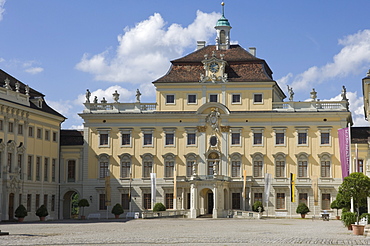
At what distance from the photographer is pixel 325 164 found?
66375 mm

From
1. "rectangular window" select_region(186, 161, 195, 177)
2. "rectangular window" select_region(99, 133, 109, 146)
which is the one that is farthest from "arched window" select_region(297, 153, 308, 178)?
"rectangular window" select_region(99, 133, 109, 146)

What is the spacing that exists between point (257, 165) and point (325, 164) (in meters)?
6.19

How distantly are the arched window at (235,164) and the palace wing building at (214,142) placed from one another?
0.09 m

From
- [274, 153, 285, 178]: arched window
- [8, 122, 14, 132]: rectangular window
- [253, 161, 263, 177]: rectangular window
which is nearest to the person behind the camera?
[8, 122, 14, 132]: rectangular window

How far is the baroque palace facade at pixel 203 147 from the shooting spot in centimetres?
6606

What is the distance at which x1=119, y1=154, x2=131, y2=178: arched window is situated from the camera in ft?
225

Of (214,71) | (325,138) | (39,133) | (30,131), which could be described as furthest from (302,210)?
(30,131)

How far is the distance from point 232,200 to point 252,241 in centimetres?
3977

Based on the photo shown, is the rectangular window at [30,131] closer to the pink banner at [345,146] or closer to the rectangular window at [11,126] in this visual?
the rectangular window at [11,126]

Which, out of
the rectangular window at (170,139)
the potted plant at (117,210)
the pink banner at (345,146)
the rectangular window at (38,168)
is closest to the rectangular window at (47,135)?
the rectangular window at (38,168)

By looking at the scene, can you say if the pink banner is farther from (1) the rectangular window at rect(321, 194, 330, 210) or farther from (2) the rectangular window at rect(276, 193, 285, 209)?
(2) the rectangular window at rect(276, 193, 285, 209)

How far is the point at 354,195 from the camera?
37094 millimetres

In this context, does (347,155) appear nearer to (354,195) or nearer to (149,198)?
(354,195)

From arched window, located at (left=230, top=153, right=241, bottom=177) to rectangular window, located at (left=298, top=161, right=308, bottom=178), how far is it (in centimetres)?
551
